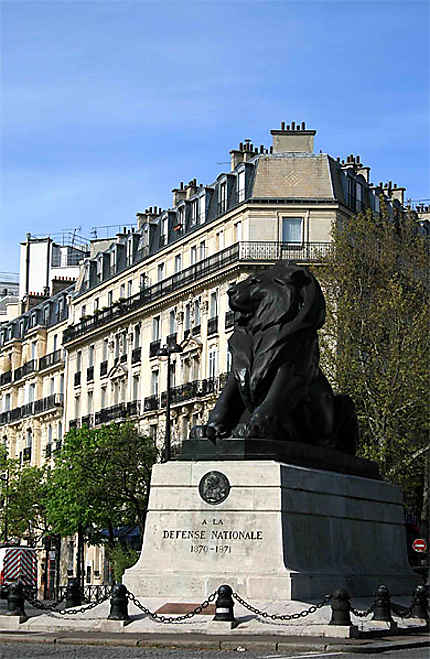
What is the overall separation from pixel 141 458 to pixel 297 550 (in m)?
32.2

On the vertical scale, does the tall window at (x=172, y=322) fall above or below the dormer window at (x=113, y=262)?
below

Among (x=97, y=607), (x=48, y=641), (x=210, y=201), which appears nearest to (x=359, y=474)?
(x=97, y=607)

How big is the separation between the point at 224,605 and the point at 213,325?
42096 mm

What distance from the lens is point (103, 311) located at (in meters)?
69.6

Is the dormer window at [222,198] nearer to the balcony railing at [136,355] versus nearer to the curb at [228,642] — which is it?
the balcony railing at [136,355]

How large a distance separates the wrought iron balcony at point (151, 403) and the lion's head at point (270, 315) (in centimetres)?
4198

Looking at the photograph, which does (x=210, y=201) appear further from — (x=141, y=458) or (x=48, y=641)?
(x=48, y=641)

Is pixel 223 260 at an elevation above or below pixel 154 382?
above

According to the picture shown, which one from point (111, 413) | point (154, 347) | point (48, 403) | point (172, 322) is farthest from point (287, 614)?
point (48, 403)

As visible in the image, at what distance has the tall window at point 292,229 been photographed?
5703 cm

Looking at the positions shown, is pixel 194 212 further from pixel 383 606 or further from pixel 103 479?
pixel 383 606

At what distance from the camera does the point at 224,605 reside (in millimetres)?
15945

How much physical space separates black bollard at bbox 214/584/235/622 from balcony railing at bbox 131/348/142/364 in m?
49.3

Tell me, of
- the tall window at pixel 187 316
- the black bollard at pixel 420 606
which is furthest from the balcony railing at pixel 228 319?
the black bollard at pixel 420 606
